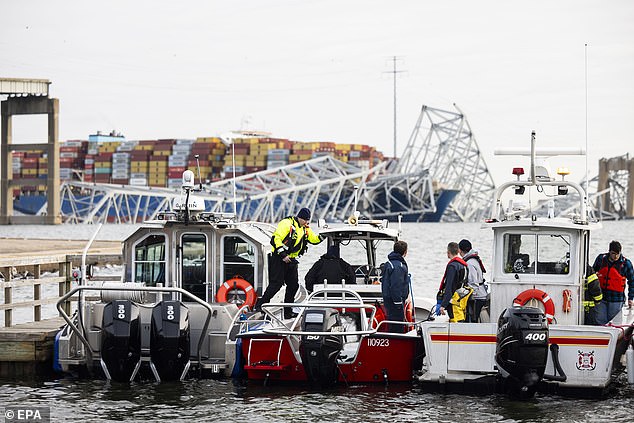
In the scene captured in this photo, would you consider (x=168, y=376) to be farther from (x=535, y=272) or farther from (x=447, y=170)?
(x=447, y=170)

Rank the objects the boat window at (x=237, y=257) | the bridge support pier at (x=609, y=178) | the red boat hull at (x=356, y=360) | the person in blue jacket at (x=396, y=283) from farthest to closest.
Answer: the bridge support pier at (x=609, y=178)
the boat window at (x=237, y=257)
the person in blue jacket at (x=396, y=283)
the red boat hull at (x=356, y=360)

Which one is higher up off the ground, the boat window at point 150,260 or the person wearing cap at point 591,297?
the boat window at point 150,260

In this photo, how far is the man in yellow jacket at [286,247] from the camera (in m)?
15.7

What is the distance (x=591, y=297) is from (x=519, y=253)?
125cm

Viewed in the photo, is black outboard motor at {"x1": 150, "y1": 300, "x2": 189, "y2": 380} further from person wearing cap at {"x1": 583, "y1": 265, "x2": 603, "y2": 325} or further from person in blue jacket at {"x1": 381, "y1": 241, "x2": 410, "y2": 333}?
person wearing cap at {"x1": 583, "y1": 265, "x2": 603, "y2": 325}

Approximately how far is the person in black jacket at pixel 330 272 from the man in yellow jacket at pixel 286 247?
0.46 meters

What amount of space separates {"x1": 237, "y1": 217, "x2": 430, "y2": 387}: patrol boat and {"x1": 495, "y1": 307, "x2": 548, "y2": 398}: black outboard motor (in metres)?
1.32

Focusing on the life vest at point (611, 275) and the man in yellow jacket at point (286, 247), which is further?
the man in yellow jacket at point (286, 247)

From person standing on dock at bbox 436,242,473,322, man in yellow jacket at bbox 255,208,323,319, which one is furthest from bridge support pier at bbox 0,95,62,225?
person standing on dock at bbox 436,242,473,322

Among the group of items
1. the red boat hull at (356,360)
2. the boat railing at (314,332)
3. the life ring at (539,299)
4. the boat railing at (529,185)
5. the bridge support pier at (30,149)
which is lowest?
the red boat hull at (356,360)

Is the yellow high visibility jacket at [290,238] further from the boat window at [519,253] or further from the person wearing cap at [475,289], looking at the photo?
the boat window at [519,253]

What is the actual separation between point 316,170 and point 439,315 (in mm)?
128360

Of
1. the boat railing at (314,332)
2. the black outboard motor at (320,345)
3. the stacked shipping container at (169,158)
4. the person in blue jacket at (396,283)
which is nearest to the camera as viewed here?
the boat railing at (314,332)

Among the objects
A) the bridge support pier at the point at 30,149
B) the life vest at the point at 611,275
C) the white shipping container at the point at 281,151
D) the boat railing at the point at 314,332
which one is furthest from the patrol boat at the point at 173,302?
the white shipping container at the point at 281,151
